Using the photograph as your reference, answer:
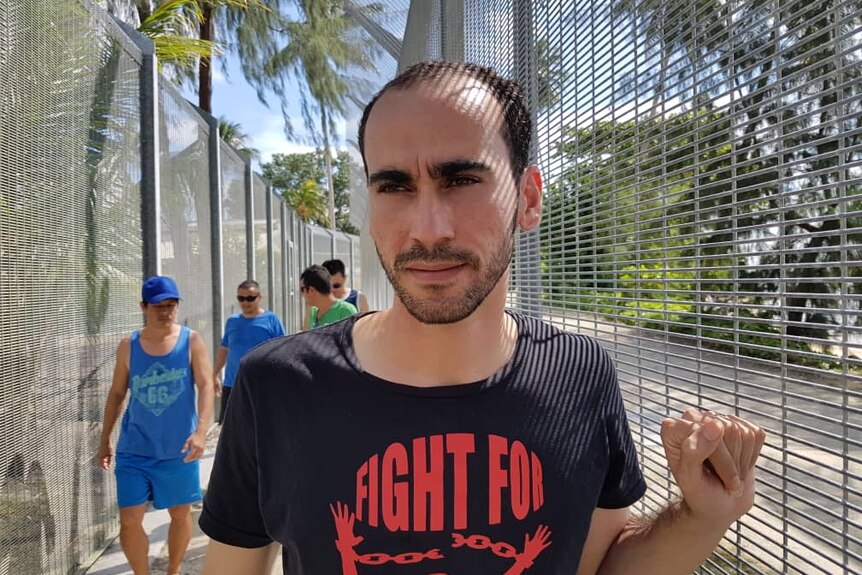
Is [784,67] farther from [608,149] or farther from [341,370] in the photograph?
[341,370]

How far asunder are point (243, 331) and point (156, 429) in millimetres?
1920

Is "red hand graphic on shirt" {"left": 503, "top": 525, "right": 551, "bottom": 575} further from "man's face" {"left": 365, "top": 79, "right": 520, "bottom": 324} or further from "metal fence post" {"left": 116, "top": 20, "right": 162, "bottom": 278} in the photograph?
"metal fence post" {"left": 116, "top": 20, "right": 162, "bottom": 278}

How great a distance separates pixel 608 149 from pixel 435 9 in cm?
268

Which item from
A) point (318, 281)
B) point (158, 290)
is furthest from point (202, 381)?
point (318, 281)

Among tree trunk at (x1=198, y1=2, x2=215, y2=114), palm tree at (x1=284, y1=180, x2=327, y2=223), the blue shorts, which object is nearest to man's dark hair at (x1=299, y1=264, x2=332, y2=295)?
the blue shorts

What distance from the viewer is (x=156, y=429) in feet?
11.5

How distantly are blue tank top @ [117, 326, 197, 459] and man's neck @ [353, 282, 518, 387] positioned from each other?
2.79m

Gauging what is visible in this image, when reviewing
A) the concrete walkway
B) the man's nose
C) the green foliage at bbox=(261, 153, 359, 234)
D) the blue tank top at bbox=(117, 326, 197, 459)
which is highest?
the green foliage at bbox=(261, 153, 359, 234)

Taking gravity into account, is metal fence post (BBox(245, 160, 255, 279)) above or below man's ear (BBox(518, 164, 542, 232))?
above

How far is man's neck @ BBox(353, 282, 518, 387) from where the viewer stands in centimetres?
115

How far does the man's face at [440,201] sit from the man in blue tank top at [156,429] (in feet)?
9.73

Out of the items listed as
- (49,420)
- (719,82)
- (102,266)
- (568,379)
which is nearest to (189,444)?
(49,420)

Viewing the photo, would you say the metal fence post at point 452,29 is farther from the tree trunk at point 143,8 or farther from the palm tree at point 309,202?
the palm tree at point 309,202

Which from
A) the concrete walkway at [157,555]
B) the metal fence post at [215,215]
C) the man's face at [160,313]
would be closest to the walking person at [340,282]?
the metal fence post at [215,215]
